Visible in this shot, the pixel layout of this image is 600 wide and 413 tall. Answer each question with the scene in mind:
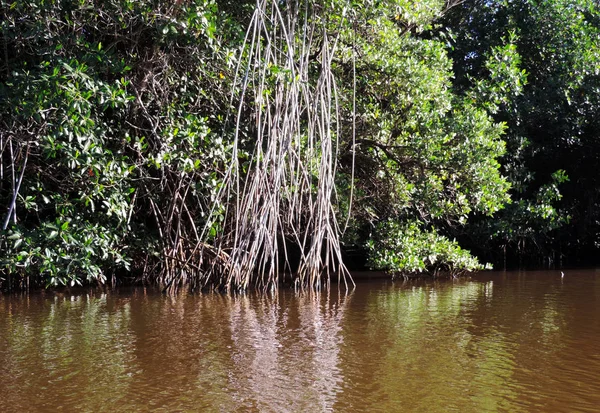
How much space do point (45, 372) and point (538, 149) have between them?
28.8 ft

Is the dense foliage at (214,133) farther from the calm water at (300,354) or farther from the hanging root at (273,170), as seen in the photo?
the calm water at (300,354)

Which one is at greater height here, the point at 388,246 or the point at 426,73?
the point at 426,73

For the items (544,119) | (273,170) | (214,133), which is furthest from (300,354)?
(544,119)

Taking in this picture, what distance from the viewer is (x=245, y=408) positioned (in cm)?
277

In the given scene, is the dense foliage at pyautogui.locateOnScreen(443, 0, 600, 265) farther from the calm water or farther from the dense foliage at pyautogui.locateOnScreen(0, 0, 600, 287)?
the calm water

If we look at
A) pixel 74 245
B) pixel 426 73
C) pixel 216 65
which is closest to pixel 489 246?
pixel 426 73

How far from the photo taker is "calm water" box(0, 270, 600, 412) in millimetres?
2883

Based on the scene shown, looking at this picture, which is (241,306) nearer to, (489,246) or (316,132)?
(316,132)

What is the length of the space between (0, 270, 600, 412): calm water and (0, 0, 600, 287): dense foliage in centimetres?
92

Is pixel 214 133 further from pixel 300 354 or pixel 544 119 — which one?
pixel 544 119

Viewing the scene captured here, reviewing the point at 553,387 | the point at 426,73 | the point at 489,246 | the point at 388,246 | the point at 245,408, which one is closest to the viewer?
the point at 245,408

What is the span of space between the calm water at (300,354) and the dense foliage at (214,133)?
92 centimetres

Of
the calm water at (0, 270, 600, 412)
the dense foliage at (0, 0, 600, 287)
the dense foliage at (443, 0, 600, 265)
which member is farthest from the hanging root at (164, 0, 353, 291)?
the dense foliage at (443, 0, 600, 265)

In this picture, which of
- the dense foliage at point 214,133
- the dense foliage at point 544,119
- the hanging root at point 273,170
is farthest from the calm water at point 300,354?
the dense foliage at point 544,119
